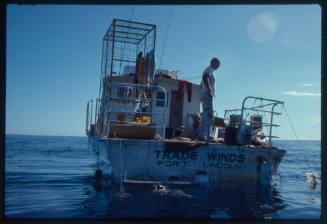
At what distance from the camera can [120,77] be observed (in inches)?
384

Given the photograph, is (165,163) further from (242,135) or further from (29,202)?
(29,202)

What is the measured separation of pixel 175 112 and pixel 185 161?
2.96 metres

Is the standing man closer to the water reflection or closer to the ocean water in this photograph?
the water reflection

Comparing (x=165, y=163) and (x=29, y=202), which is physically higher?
(x=165, y=163)

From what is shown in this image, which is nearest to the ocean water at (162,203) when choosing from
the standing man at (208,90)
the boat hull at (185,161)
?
the boat hull at (185,161)

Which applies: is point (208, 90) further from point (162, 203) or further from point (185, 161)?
point (162, 203)

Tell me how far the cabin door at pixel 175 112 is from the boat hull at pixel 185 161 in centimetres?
264

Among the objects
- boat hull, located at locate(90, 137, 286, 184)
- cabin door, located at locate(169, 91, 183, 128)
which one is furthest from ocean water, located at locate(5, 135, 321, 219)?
cabin door, located at locate(169, 91, 183, 128)

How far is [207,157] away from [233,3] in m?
4.72

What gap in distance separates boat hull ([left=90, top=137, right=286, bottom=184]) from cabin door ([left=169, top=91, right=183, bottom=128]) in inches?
104

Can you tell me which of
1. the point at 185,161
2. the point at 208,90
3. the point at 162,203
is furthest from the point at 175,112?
the point at 162,203

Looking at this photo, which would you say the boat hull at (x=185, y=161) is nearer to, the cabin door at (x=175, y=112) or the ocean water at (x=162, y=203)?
the ocean water at (x=162, y=203)

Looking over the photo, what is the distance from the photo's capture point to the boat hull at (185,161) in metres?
6.46

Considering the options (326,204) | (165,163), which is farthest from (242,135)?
(326,204)
